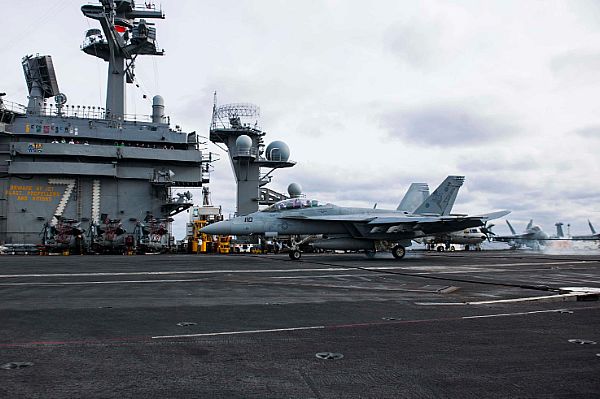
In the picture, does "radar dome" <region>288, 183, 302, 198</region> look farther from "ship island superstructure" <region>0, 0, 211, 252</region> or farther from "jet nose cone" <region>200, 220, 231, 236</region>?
"jet nose cone" <region>200, 220, 231, 236</region>

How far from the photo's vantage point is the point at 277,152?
55969 millimetres

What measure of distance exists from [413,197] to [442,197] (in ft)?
14.5

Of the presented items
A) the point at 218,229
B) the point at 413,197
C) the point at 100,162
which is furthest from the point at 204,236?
the point at 218,229

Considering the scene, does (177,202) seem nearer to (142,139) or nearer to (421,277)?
(142,139)

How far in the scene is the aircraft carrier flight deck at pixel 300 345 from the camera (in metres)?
3.61

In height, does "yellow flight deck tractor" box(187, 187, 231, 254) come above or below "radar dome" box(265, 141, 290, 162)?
below

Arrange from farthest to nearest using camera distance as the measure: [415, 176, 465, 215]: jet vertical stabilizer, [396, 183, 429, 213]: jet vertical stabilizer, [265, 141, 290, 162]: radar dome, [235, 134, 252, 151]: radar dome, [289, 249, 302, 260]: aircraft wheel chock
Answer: [265, 141, 290, 162]: radar dome
[235, 134, 252, 151]: radar dome
[396, 183, 429, 213]: jet vertical stabilizer
[415, 176, 465, 215]: jet vertical stabilizer
[289, 249, 302, 260]: aircraft wheel chock

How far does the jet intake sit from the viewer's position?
24.0 meters

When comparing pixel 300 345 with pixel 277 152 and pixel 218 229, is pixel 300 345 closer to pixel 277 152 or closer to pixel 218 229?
pixel 218 229

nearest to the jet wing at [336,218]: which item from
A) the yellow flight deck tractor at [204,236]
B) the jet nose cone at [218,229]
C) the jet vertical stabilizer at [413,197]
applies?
the jet nose cone at [218,229]

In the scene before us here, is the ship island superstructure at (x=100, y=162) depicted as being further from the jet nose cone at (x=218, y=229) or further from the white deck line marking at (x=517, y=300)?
the white deck line marking at (x=517, y=300)

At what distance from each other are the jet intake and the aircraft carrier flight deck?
13.8 metres

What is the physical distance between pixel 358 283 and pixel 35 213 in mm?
39235

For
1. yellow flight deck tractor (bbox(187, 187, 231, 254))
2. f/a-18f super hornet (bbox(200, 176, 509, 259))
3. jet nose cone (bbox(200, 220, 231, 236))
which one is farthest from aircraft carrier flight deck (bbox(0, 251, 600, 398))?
yellow flight deck tractor (bbox(187, 187, 231, 254))
